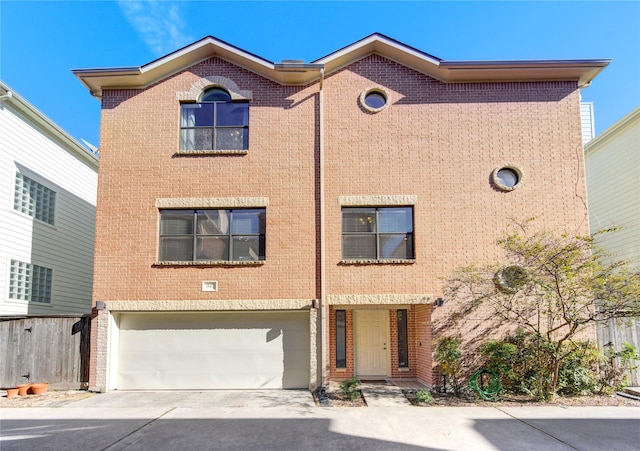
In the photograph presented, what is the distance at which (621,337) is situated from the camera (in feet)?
33.5

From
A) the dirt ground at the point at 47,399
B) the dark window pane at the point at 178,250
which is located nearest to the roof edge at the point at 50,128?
the dark window pane at the point at 178,250

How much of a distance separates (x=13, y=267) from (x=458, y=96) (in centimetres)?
1359

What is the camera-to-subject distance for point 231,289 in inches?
428

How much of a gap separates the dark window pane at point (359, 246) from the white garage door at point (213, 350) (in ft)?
6.41

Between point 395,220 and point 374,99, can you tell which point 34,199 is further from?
point 395,220

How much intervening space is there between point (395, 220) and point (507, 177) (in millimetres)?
3194

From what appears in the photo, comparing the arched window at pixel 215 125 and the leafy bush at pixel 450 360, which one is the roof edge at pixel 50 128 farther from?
the leafy bush at pixel 450 360

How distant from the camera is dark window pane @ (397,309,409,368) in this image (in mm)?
12242

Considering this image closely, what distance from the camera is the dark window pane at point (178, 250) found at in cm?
1116

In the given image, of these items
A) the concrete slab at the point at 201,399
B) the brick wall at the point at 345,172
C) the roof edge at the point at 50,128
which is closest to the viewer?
the concrete slab at the point at 201,399

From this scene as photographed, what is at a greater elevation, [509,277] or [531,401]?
[509,277]

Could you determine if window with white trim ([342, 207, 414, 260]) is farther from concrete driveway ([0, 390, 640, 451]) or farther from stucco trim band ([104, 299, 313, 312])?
concrete driveway ([0, 390, 640, 451])

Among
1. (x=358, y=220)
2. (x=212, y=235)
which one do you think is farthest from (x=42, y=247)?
(x=358, y=220)

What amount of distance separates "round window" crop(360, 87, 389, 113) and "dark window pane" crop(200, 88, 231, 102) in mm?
3701
